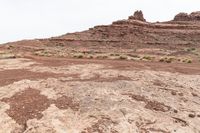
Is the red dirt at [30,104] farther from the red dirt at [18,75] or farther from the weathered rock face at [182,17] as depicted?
the weathered rock face at [182,17]

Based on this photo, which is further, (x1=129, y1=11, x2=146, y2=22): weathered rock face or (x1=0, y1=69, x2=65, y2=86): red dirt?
(x1=129, y1=11, x2=146, y2=22): weathered rock face

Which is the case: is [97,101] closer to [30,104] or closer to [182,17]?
[30,104]

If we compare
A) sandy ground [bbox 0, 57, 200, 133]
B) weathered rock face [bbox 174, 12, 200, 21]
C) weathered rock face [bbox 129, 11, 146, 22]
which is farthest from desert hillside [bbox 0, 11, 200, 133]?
weathered rock face [bbox 174, 12, 200, 21]

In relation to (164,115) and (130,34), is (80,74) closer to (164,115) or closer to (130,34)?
(164,115)

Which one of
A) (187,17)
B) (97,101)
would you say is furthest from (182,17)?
(97,101)

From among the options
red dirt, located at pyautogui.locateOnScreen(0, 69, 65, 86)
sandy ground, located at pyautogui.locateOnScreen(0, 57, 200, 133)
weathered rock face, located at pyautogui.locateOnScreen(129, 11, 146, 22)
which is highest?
weathered rock face, located at pyautogui.locateOnScreen(129, 11, 146, 22)

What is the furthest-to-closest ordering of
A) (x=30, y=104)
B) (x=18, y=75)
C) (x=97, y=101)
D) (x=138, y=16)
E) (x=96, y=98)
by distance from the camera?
(x=138, y=16) < (x=18, y=75) < (x=96, y=98) < (x=97, y=101) < (x=30, y=104)

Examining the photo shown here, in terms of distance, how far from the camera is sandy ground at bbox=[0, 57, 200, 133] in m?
17.4

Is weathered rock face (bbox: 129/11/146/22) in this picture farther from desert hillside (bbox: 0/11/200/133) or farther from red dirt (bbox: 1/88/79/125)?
red dirt (bbox: 1/88/79/125)

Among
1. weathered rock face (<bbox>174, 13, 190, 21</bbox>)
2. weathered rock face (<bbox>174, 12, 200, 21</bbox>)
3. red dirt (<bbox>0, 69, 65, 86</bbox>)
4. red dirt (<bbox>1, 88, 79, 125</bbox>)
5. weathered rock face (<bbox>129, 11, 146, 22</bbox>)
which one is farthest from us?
weathered rock face (<bbox>174, 13, 190, 21</bbox>)

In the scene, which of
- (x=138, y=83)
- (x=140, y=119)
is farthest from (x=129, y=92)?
(x=140, y=119)

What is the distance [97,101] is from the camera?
19.7 metres

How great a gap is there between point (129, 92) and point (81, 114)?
13.6 ft

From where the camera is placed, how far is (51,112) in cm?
1822
